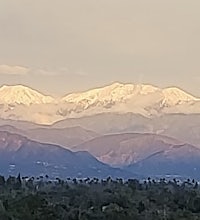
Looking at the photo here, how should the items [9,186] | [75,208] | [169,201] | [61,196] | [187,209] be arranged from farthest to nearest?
[9,186]
[61,196]
[169,201]
[187,209]
[75,208]

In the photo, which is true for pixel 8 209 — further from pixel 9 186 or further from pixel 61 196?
pixel 9 186

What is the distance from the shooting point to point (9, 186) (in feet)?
500

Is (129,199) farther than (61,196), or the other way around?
(61,196)

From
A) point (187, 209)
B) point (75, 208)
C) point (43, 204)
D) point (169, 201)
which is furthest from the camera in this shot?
point (169, 201)

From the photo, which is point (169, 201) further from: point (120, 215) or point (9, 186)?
point (9, 186)

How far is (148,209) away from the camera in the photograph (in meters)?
105

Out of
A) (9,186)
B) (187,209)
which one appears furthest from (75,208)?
(9,186)

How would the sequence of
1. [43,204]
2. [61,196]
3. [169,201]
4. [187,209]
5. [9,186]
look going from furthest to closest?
[9,186]
[61,196]
[169,201]
[187,209]
[43,204]

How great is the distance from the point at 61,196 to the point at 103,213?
3199 cm

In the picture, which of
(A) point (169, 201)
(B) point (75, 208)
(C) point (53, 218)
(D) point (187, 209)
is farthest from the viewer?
(A) point (169, 201)

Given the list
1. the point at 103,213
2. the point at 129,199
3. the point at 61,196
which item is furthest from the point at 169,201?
the point at 103,213

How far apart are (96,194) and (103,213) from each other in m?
30.5

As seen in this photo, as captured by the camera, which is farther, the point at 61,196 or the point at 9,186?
the point at 9,186

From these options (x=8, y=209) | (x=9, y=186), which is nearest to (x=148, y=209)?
(x=8, y=209)
